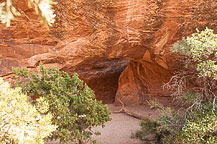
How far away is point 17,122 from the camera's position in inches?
118

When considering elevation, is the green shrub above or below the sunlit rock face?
below

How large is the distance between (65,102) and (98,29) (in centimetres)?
321

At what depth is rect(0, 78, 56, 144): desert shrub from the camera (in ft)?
9.60

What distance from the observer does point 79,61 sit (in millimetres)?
7969

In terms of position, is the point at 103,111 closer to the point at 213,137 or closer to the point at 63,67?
the point at 213,137

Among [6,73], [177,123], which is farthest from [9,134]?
[6,73]

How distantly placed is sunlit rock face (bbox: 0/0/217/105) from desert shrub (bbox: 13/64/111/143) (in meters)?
2.27

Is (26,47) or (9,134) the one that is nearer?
(9,134)

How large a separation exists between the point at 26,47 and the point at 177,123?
5177 millimetres

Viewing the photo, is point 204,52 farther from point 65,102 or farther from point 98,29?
point 98,29

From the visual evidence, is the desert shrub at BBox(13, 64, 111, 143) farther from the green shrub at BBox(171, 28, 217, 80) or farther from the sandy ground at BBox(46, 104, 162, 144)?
the green shrub at BBox(171, 28, 217, 80)

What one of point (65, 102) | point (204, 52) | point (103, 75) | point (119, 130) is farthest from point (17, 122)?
point (103, 75)

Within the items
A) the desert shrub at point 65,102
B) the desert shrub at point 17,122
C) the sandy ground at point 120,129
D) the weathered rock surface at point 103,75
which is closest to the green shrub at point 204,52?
the desert shrub at point 65,102

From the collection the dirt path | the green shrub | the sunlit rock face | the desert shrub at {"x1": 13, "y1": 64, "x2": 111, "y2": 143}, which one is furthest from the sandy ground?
the sunlit rock face
